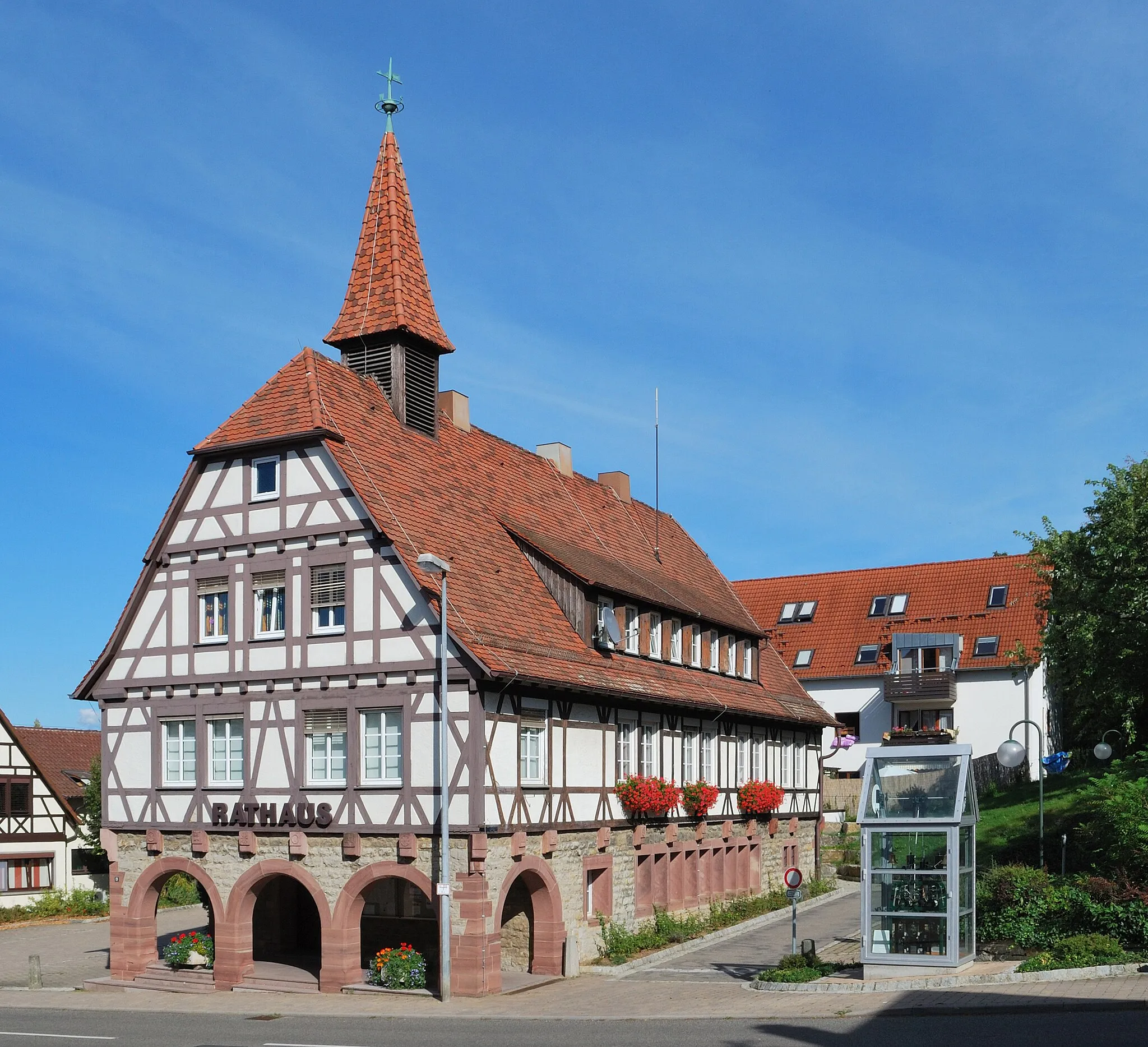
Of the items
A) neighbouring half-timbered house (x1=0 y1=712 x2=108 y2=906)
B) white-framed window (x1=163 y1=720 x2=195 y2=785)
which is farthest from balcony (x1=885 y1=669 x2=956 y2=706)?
white-framed window (x1=163 y1=720 x2=195 y2=785)

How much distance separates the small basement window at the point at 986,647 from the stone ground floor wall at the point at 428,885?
23761mm

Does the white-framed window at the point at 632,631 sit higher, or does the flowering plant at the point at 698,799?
the white-framed window at the point at 632,631

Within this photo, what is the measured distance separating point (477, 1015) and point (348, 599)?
8.12 metres

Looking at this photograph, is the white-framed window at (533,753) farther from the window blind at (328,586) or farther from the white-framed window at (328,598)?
the window blind at (328,586)

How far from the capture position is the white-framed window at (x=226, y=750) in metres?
28.4

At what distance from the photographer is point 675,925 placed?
32.0 m

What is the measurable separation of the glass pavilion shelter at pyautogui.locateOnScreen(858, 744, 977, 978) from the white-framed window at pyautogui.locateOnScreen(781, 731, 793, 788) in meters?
16.0

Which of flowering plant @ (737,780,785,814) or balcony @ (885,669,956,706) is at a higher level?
balcony @ (885,669,956,706)

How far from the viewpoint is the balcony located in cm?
5178

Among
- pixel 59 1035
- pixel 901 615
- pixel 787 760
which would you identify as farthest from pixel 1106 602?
pixel 59 1035

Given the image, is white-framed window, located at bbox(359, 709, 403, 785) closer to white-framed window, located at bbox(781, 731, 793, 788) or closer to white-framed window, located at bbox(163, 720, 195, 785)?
white-framed window, located at bbox(163, 720, 195, 785)

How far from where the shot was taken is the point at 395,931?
2902cm

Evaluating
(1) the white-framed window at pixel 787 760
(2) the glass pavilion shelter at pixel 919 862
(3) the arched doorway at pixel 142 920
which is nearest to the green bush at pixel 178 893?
(3) the arched doorway at pixel 142 920

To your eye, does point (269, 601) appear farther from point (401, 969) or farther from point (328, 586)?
point (401, 969)
